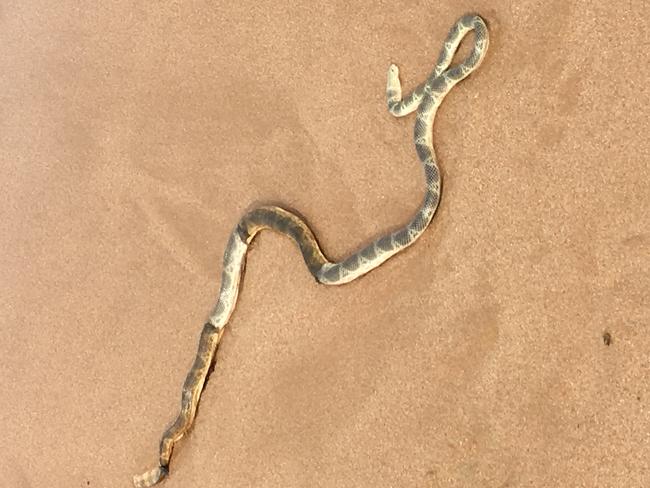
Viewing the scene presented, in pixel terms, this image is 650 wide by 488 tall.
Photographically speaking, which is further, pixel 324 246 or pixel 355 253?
pixel 324 246

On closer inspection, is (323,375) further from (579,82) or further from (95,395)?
(579,82)

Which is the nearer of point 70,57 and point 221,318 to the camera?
point 221,318

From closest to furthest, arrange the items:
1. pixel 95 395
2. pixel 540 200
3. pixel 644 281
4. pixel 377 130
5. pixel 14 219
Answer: pixel 644 281
pixel 540 200
pixel 377 130
pixel 95 395
pixel 14 219

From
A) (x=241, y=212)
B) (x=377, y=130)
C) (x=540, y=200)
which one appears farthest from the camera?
(x=241, y=212)

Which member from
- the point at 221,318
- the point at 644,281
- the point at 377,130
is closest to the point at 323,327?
the point at 221,318

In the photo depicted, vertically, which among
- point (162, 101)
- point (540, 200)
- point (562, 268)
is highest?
point (162, 101)

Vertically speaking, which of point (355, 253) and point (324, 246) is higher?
point (324, 246)
